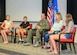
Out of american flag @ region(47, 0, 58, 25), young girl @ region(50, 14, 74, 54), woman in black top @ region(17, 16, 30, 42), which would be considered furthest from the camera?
american flag @ region(47, 0, 58, 25)

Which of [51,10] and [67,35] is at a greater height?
[51,10]

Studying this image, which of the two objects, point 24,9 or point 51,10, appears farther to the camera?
point 24,9

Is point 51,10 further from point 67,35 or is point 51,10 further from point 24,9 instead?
point 67,35

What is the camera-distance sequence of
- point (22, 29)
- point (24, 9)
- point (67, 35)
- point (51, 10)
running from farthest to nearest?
point (24, 9)
point (51, 10)
point (22, 29)
point (67, 35)

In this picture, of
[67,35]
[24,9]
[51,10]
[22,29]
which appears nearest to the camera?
[67,35]

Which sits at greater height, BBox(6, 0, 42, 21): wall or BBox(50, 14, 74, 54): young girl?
BBox(6, 0, 42, 21): wall

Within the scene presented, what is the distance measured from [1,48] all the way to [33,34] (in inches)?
51.6

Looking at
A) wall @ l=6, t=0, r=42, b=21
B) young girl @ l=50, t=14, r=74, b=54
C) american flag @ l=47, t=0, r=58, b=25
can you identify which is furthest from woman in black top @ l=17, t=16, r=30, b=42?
young girl @ l=50, t=14, r=74, b=54

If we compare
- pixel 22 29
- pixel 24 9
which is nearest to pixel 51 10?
pixel 22 29

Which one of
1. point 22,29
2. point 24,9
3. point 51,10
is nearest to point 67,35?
point 22,29

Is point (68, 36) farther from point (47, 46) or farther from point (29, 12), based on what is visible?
point (29, 12)

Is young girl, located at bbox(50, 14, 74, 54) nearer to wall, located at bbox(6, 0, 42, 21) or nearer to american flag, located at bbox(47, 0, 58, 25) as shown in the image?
american flag, located at bbox(47, 0, 58, 25)

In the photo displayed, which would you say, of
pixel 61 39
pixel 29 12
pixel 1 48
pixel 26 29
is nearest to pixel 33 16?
pixel 29 12

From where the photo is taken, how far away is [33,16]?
10352 millimetres
